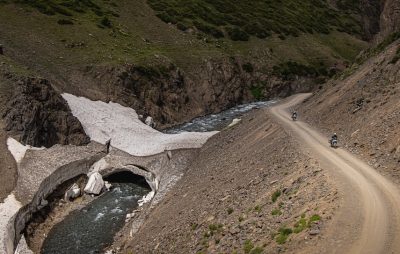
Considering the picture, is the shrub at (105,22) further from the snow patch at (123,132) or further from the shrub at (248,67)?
the snow patch at (123,132)

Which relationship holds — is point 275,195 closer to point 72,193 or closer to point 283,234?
point 283,234

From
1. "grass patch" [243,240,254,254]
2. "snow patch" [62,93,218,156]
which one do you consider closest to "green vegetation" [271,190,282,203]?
"grass patch" [243,240,254,254]

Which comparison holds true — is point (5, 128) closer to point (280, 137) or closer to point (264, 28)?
point (280, 137)

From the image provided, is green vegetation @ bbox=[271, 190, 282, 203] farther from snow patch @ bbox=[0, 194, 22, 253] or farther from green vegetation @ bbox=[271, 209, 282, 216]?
snow patch @ bbox=[0, 194, 22, 253]

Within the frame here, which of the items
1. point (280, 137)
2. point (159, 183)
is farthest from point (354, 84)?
point (159, 183)

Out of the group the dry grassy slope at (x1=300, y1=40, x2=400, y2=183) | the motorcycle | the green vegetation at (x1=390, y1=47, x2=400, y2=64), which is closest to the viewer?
the dry grassy slope at (x1=300, y1=40, x2=400, y2=183)

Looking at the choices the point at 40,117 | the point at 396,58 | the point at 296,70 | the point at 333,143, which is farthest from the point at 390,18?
the point at 40,117
